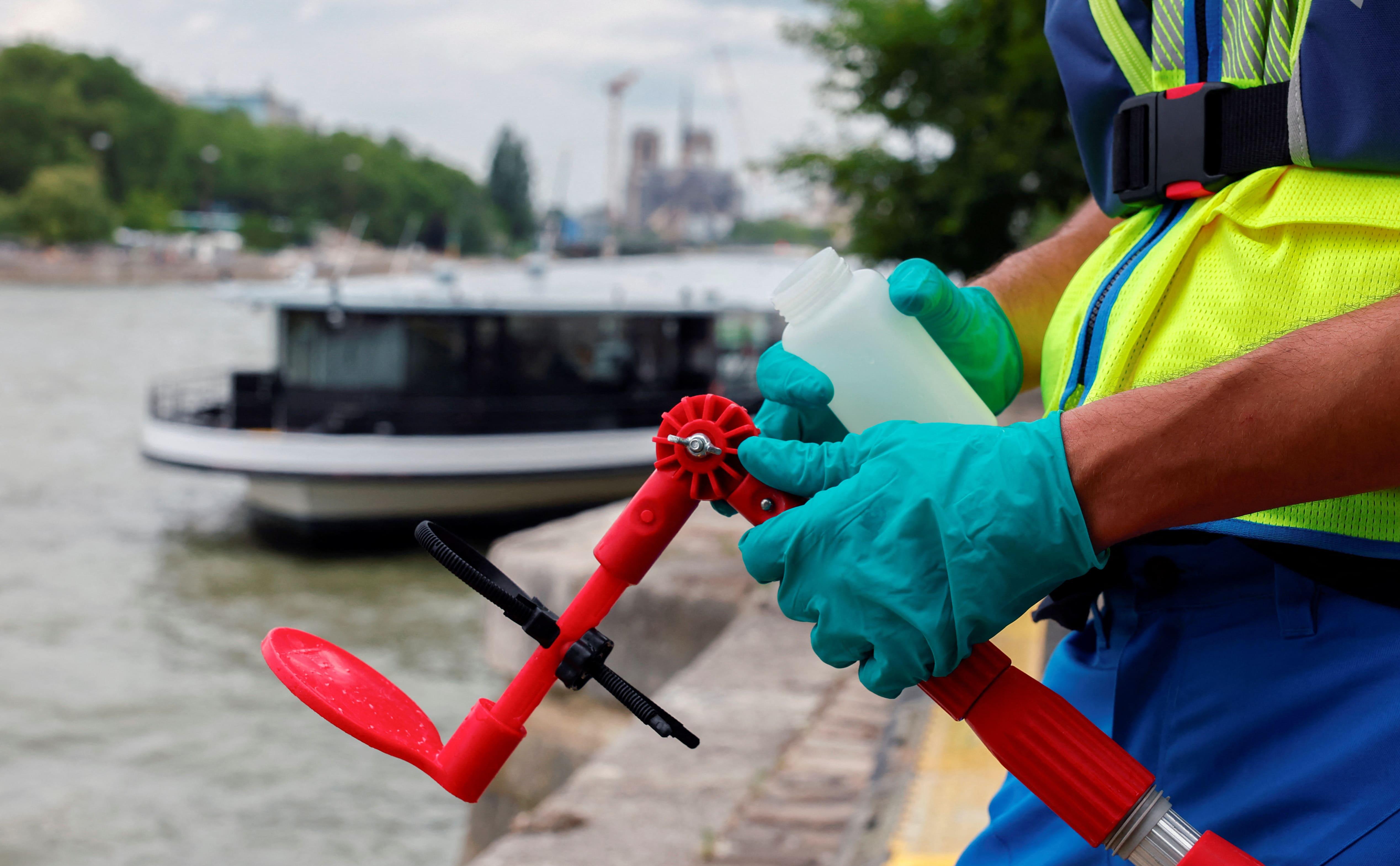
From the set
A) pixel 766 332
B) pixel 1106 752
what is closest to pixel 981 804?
pixel 1106 752

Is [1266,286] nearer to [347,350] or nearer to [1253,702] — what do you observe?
[1253,702]

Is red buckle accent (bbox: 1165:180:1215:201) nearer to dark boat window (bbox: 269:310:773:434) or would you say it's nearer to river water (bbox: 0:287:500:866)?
river water (bbox: 0:287:500:866)

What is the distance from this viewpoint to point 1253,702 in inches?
44.0

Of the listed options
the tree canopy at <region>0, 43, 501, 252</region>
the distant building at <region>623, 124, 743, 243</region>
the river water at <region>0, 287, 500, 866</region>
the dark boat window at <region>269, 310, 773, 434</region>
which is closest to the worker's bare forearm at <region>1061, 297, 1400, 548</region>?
the river water at <region>0, 287, 500, 866</region>

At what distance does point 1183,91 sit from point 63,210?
245 feet

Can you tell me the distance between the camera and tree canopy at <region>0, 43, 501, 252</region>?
74.8 meters

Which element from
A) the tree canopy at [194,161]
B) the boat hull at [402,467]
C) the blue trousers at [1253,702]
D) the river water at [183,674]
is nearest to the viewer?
the blue trousers at [1253,702]

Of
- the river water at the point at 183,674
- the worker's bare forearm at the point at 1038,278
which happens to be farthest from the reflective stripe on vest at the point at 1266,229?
the river water at the point at 183,674

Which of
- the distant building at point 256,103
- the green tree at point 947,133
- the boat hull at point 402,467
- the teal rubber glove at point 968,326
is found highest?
the distant building at point 256,103

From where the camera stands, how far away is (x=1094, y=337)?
1274mm

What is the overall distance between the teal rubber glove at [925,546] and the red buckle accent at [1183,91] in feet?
1.33

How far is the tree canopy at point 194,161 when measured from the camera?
7481 cm

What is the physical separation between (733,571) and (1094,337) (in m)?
4.56

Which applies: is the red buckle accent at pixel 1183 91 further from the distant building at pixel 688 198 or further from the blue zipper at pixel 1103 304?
the distant building at pixel 688 198
